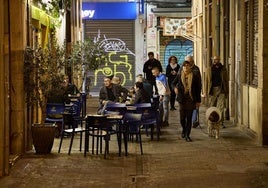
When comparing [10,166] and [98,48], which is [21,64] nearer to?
[10,166]

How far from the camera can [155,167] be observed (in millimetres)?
12641

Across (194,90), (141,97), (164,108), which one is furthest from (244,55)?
(141,97)

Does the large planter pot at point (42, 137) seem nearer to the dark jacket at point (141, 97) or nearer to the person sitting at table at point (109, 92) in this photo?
the dark jacket at point (141, 97)

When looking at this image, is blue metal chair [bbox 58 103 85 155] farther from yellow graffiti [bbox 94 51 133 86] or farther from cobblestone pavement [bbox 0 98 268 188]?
yellow graffiti [bbox 94 51 133 86]

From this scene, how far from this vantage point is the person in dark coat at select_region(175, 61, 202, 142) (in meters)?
16.0

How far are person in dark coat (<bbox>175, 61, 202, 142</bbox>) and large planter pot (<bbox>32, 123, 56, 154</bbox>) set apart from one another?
3.55 m

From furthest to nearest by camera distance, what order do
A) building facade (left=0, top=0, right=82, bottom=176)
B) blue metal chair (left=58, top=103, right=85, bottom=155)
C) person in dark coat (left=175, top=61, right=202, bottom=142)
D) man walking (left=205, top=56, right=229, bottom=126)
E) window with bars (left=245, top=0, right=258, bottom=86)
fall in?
man walking (left=205, top=56, right=229, bottom=126), window with bars (left=245, top=0, right=258, bottom=86), person in dark coat (left=175, top=61, right=202, bottom=142), blue metal chair (left=58, top=103, right=85, bottom=155), building facade (left=0, top=0, right=82, bottom=176)

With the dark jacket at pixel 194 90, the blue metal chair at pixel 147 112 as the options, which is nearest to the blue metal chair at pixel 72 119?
the blue metal chair at pixel 147 112

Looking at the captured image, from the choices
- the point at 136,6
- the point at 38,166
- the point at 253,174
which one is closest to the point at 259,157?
the point at 253,174

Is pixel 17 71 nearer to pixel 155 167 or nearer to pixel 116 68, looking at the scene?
pixel 155 167

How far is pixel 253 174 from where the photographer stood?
464 inches

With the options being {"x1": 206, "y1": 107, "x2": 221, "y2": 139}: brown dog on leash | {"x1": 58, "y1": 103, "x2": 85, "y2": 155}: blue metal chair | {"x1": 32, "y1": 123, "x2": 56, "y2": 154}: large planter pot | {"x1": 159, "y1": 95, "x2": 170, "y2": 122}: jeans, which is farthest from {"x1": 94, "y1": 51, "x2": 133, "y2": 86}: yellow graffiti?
{"x1": 32, "y1": 123, "x2": 56, "y2": 154}: large planter pot

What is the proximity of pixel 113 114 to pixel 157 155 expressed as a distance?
4.49 feet

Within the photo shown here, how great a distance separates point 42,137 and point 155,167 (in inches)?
103
